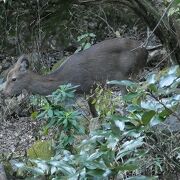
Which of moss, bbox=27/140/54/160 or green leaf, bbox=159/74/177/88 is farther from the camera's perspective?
moss, bbox=27/140/54/160

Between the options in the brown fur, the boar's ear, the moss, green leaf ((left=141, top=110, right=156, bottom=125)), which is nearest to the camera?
green leaf ((left=141, top=110, right=156, bottom=125))

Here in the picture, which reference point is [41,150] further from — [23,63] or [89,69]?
[23,63]

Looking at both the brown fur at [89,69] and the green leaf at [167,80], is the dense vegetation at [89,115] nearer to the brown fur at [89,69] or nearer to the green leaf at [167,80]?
the green leaf at [167,80]

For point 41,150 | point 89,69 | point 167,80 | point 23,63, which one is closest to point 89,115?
point 89,69

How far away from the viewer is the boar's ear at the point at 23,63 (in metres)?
8.73

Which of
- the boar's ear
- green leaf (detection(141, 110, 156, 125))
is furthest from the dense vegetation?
the boar's ear

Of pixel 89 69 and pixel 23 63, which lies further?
pixel 23 63

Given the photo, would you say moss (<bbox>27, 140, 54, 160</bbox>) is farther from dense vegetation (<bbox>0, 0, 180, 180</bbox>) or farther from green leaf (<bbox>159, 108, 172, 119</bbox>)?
green leaf (<bbox>159, 108, 172, 119</bbox>)

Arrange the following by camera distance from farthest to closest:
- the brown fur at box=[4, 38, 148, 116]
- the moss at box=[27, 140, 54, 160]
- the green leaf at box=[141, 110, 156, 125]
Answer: the brown fur at box=[4, 38, 148, 116] < the moss at box=[27, 140, 54, 160] < the green leaf at box=[141, 110, 156, 125]

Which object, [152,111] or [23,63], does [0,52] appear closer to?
[23,63]

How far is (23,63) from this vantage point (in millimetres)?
8812

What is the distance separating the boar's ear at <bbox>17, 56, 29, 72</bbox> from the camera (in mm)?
8727

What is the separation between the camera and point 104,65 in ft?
28.3

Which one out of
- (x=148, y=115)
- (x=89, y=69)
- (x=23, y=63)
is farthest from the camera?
(x=23, y=63)
